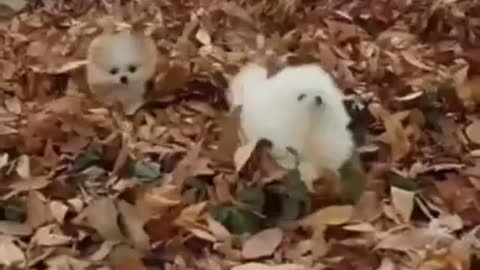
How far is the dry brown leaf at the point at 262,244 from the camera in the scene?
135 centimetres

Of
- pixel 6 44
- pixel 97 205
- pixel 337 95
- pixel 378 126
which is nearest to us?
pixel 97 205

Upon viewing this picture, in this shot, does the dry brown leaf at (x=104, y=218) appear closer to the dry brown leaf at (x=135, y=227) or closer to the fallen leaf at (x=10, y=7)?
the dry brown leaf at (x=135, y=227)

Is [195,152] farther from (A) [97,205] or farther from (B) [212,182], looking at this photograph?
(A) [97,205]

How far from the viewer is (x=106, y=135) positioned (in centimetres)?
158

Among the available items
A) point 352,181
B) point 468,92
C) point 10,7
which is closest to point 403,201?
point 352,181

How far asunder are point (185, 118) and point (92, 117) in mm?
116

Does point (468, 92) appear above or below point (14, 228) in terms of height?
above

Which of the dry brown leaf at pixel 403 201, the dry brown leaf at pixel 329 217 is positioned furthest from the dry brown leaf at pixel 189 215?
the dry brown leaf at pixel 403 201

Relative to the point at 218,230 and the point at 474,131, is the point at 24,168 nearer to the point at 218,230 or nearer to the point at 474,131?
the point at 218,230

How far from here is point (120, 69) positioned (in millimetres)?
1653

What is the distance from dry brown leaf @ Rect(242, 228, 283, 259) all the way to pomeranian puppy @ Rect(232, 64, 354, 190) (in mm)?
91

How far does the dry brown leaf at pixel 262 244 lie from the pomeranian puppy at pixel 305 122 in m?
0.09

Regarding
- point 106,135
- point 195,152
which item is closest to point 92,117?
point 106,135

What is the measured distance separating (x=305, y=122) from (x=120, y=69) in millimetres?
300
